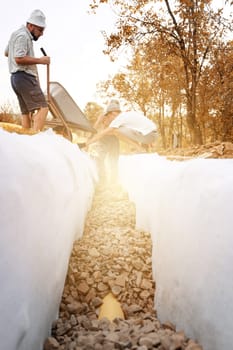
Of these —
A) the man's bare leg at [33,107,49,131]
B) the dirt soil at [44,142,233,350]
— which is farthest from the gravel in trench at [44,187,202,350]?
the man's bare leg at [33,107,49,131]

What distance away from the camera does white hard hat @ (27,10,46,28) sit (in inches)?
139

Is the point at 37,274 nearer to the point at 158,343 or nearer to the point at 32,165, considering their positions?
the point at 32,165

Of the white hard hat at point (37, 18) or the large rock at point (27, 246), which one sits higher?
the white hard hat at point (37, 18)

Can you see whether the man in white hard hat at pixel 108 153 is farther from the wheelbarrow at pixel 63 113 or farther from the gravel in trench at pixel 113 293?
the gravel in trench at pixel 113 293

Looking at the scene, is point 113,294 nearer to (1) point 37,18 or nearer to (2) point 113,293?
(2) point 113,293

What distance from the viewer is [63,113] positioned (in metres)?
5.60

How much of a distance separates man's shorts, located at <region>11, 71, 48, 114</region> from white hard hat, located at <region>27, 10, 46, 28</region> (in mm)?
594

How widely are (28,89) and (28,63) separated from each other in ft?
1.02

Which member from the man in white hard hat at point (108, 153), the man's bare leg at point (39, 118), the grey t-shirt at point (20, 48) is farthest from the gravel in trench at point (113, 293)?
the man in white hard hat at point (108, 153)

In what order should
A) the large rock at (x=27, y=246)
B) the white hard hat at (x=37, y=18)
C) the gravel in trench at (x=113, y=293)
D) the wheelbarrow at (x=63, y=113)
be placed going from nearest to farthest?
the large rock at (x=27, y=246)
the gravel in trench at (x=113, y=293)
the white hard hat at (x=37, y=18)
the wheelbarrow at (x=63, y=113)

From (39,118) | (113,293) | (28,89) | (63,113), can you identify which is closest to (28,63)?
(28,89)

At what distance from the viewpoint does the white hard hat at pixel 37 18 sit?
3533 mm

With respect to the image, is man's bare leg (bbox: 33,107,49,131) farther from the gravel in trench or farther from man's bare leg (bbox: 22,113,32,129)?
the gravel in trench

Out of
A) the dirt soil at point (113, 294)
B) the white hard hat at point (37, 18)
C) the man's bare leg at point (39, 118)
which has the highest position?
the white hard hat at point (37, 18)
